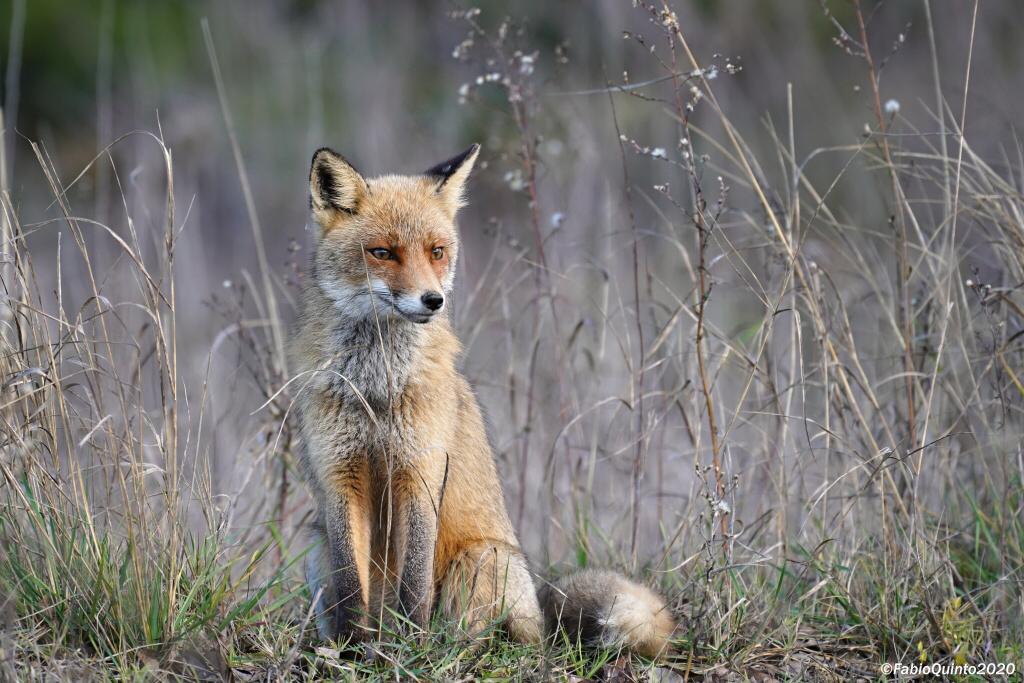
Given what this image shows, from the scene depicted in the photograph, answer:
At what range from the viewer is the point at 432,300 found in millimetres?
3984

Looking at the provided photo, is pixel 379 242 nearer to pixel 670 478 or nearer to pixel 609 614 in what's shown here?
pixel 609 614

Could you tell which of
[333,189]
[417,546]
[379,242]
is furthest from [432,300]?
[417,546]

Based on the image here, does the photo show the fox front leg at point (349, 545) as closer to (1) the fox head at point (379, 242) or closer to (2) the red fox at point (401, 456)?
(2) the red fox at point (401, 456)

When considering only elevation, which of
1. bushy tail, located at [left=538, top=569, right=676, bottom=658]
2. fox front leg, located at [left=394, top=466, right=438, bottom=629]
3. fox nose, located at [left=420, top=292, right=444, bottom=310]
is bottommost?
bushy tail, located at [left=538, top=569, right=676, bottom=658]

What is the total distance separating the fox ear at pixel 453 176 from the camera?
4594mm

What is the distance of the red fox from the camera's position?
403 centimetres

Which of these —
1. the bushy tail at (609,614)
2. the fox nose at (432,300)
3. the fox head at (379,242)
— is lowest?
the bushy tail at (609,614)

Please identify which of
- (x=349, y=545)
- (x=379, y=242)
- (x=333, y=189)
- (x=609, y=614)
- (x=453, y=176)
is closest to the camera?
(x=609, y=614)

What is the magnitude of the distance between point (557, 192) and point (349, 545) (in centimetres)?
509

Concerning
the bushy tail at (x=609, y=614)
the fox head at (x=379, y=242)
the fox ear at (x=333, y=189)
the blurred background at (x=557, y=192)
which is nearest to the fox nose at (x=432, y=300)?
the fox head at (x=379, y=242)

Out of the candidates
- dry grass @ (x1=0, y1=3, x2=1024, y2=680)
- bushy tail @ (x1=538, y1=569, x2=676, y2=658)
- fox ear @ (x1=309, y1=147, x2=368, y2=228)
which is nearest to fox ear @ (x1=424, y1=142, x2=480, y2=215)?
fox ear @ (x1=309, y1=147, x2=368, y2=228)

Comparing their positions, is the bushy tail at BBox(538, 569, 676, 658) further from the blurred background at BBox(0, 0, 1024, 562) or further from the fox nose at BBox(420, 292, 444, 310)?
the fox nose at BBox(420, 292, 444, 310)

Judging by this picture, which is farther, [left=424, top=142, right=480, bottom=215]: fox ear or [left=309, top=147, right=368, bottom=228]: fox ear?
[left=424, top=142, right=480, bottom=215]: fox ear

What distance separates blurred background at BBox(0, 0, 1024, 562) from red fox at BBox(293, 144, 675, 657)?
53cm
